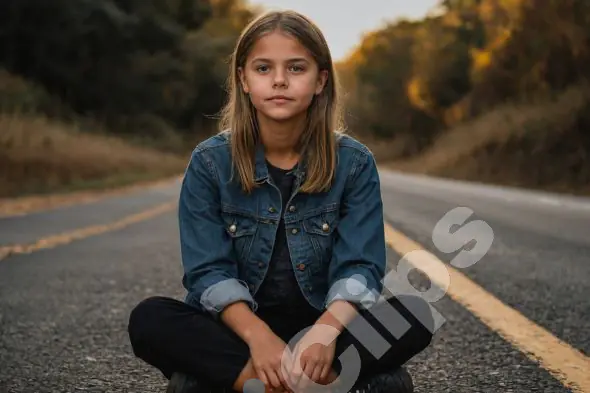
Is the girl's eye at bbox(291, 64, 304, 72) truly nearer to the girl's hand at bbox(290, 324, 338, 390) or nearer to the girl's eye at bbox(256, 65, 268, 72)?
the girl's eye at bbox(256, 65, 268, 72)

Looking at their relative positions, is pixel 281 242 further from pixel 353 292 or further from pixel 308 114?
pixel 308 114

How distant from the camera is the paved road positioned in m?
2.87

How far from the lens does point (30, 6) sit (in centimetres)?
2859

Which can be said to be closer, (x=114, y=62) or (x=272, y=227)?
(x=272, y=227)

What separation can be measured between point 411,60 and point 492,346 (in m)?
59.8

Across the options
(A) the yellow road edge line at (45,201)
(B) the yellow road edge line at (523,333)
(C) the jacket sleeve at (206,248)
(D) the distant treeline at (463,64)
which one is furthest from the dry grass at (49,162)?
(C) the jacket sleeve at (206,248)

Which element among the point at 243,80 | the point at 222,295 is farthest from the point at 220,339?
the point at 243,80

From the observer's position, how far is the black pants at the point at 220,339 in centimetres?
233

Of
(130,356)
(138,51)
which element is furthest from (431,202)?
(138,51)

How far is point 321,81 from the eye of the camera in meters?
2.71

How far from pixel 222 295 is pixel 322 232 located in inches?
15.8

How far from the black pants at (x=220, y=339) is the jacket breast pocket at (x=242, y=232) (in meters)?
0.24

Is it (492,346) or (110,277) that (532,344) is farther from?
(110,277)

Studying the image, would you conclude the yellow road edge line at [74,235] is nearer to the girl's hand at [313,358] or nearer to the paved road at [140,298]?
the paved road at [140,298]
